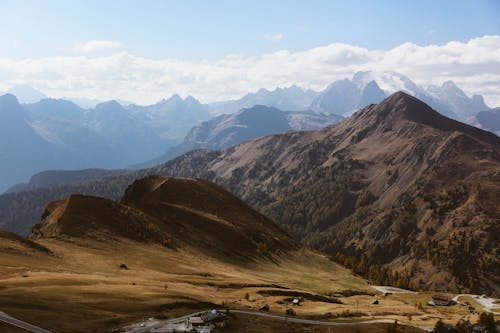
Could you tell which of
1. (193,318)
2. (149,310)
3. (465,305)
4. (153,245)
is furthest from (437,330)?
(153,245)

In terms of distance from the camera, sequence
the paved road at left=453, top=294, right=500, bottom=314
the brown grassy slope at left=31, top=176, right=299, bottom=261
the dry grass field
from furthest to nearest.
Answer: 1. the brown grassy slope at left=31, top=176, right=299, bottom=261
2. the paved road at left=453, top=294, right=500, bottom=314
3. the dry grass field

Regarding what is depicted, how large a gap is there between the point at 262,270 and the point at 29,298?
11033 centimetres

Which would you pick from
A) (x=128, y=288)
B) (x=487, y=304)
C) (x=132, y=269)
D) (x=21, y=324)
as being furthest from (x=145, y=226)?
(x=487, y=304)

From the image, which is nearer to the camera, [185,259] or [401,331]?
[401,331]

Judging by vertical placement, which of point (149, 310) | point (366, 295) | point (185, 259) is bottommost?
point (366, 295)

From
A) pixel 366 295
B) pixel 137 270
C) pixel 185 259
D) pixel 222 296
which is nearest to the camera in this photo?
pixel 222 296

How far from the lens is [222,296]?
101m

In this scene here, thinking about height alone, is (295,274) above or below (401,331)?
below

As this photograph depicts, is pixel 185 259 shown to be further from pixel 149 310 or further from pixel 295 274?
pixel 149 310

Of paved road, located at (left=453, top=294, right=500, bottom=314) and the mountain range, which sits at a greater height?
the mountain range

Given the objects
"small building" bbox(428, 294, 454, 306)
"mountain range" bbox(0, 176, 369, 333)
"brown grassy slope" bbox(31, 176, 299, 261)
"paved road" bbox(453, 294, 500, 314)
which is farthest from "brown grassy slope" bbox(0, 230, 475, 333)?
"paved road" bbox(453, 294, 500, 314)

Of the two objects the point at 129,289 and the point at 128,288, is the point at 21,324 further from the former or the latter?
the point at 128,288

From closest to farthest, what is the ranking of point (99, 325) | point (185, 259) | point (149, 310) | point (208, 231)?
point (99, 325) < point (149, 310) < point (185, 259) < point (208, 231)

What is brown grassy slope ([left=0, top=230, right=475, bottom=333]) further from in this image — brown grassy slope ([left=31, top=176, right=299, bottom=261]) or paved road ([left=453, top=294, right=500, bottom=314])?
paved road ([left=453, top=294, right=500, bottom=314])
